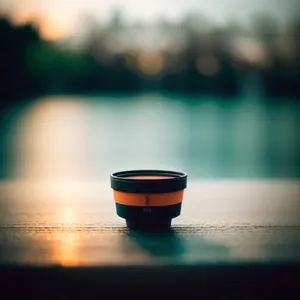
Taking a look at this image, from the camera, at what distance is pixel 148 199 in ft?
2.49

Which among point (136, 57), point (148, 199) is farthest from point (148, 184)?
point (136, 57)

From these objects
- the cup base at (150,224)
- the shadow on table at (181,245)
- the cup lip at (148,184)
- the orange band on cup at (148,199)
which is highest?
the cup lip at (148,184)

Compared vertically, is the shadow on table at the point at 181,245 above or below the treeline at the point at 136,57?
below

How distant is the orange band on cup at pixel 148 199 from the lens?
0.76 metres

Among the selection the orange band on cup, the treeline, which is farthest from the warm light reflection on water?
the treeline

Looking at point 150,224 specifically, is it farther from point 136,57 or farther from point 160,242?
point 136,57

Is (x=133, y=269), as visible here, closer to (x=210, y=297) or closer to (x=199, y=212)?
(x=210, y=297)

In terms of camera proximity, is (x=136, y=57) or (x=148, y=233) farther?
(x=136, y=57)

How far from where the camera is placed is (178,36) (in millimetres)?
6137

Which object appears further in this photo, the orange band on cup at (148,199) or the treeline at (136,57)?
the treeline at (136,57)

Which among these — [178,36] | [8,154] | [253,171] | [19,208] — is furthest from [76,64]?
[19,208]

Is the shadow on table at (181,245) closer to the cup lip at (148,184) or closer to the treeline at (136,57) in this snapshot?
the cup lip at (148,184)

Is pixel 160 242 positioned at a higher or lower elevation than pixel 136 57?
lower

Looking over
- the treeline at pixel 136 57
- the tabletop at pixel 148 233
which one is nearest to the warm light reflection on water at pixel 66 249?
the tabletop at pixel 148 233
